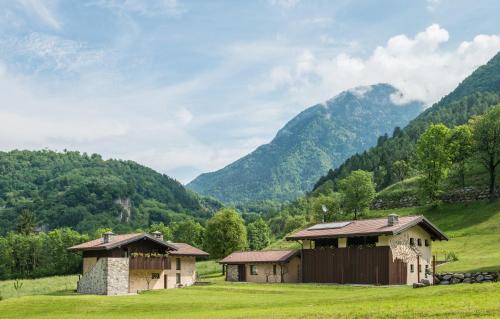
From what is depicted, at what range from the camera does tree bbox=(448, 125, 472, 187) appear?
85.6m

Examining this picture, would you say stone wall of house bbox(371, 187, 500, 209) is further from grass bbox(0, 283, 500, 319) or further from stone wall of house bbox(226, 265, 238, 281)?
grass bbox(0, 283, 500, 319)

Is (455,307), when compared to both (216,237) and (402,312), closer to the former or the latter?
(402,312)

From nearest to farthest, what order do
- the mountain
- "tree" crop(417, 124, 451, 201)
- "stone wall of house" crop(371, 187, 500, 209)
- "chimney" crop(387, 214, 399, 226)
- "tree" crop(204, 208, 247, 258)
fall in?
"chimney" crop(387, 214, 399, 226), "stone wall of house" crop(371, 187, 500, 209), "tree" crop(417, 124, 451, 201), "tree" crop(204, 208, 247, 258), the mountain

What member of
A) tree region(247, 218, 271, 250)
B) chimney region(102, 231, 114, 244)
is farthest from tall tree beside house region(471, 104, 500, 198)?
tree region(247, 218, 271, 250)

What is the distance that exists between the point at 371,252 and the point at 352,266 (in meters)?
2.25

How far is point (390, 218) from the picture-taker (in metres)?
48.6

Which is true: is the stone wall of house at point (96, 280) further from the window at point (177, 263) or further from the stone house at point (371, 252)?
the stone house at point (371, 252)

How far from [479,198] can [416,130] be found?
92393mm

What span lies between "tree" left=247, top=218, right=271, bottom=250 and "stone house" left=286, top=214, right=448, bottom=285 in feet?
244

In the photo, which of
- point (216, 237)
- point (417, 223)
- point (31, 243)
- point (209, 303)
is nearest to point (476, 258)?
point (417, 223)

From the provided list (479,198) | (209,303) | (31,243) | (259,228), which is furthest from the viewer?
(259,228)

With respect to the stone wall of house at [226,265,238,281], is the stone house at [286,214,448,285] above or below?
above

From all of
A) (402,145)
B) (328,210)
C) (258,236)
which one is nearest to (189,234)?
(258,236)

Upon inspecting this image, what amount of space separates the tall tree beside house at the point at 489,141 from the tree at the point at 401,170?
4514 cm
